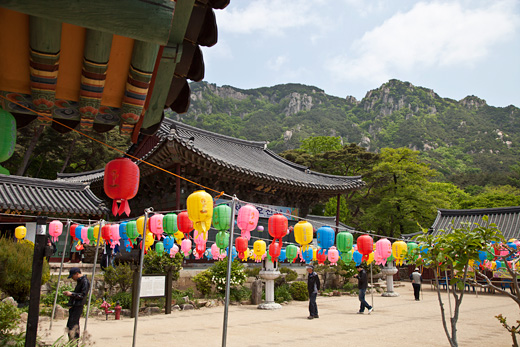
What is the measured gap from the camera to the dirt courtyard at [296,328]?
8719mm

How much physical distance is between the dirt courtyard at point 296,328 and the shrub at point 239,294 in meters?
0.85

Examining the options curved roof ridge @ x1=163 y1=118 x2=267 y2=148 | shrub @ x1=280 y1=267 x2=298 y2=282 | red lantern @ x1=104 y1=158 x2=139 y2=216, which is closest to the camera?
red lantern @ x1=104 y1=158 x2=139 y2=216

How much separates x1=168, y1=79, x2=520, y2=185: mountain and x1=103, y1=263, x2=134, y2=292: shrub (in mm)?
58741

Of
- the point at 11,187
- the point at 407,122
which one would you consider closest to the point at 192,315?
the point at 11,187

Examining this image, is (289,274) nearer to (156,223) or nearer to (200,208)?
(156,223)

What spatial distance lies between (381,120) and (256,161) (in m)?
80.8

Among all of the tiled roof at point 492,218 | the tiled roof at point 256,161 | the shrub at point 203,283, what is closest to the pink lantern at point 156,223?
the shrub at point 203,283

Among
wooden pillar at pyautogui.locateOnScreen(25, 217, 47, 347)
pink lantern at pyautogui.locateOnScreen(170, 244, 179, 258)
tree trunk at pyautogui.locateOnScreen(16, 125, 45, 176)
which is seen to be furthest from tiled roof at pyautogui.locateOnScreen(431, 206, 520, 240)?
tree trunk at pyautogui.locateOnScreen(16, 125, 45, 176)

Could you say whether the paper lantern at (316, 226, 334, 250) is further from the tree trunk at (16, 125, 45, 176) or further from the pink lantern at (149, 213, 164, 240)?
the tree trunk at (16, 125, 45, 176)

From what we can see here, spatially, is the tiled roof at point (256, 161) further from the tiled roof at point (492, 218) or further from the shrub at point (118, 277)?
the tiled roof at point (492, 218)

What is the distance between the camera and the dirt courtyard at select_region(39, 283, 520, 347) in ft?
28.6

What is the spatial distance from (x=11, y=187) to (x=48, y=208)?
9.54 feet

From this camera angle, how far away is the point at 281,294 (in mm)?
16797

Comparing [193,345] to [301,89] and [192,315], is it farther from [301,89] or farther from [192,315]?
[301,89]
